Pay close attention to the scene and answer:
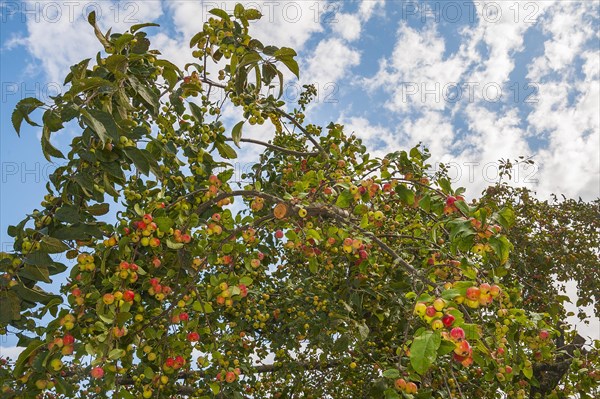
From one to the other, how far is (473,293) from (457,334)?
19 centimetres

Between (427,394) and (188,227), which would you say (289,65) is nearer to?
(188,227)

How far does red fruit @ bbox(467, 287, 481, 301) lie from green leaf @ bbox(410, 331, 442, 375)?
0.88 ft

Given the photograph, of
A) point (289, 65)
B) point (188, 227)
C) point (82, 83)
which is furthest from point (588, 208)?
point (82, 83)

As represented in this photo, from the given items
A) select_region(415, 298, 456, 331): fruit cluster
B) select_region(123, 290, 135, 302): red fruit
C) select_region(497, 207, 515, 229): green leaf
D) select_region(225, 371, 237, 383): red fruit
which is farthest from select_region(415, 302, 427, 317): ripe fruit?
select_region(123, 290, 135, 302): red fruit

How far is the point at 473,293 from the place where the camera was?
5.84 feet

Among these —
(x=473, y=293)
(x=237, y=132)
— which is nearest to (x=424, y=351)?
(x=473, y=293)

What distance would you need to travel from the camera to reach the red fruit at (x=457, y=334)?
1.67 metres

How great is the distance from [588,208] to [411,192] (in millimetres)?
5338

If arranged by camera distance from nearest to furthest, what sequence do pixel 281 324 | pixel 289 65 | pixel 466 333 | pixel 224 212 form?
1. pixel 466 333
2. pixel 224 212
3. pixel 289 65
4. pixel 281 324

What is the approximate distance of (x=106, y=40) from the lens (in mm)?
2727

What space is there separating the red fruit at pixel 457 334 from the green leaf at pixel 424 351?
106mm

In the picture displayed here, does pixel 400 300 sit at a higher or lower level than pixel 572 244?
lower

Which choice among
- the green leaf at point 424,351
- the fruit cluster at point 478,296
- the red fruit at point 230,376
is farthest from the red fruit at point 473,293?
the red fruit at point 230,376

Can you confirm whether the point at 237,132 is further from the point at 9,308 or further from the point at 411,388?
the point at 411,388
